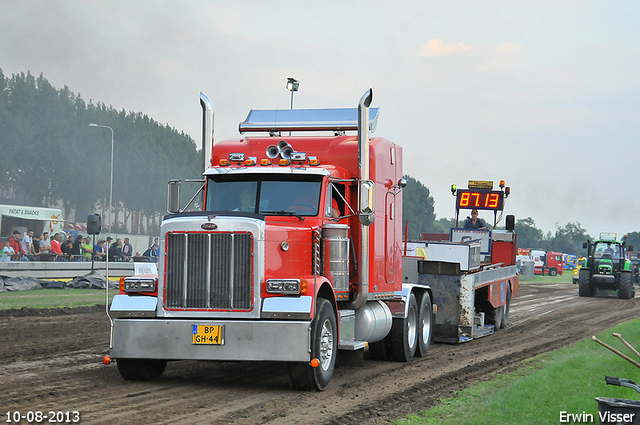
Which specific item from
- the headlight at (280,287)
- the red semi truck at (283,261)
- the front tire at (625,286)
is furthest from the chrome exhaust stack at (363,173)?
the front tire at (625,286)

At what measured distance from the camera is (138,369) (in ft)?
33.4

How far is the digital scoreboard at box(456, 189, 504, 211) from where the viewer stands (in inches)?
938

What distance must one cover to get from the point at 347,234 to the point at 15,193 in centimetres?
5340

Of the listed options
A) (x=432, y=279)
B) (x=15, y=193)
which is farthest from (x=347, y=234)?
(x=15, y=193)

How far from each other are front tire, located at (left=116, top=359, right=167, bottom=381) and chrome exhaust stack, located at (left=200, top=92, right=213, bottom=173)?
352cm

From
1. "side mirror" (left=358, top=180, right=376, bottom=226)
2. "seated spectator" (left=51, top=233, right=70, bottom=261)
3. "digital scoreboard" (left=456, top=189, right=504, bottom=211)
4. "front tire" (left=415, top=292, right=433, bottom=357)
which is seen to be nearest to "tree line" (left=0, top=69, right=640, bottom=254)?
"seated spectator" (left=51, top=233, right=70, bottom=261)

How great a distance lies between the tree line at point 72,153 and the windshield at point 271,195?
49.5 meters

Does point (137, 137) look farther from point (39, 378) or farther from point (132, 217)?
point (39, 378)

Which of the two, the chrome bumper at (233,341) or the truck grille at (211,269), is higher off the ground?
Answer: the truck grille at (211,269)

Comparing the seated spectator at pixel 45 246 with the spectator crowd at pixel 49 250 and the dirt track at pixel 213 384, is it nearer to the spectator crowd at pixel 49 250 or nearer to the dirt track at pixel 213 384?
the spectator crowd at pixel 49 250

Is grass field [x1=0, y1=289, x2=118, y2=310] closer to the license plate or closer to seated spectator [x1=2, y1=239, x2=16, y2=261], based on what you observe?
seated spectator [x1=2, y1=239, x2=16, y2=261]

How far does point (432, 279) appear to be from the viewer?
56.0 ft

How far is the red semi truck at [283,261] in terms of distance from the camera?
9602 millimetres

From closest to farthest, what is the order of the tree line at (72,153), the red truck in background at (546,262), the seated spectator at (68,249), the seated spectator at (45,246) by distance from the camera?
the seated spectator at (45,246)
the seated spectator at (68,249)
the tree line at (72,153)
the red truck in background at (546,262)
